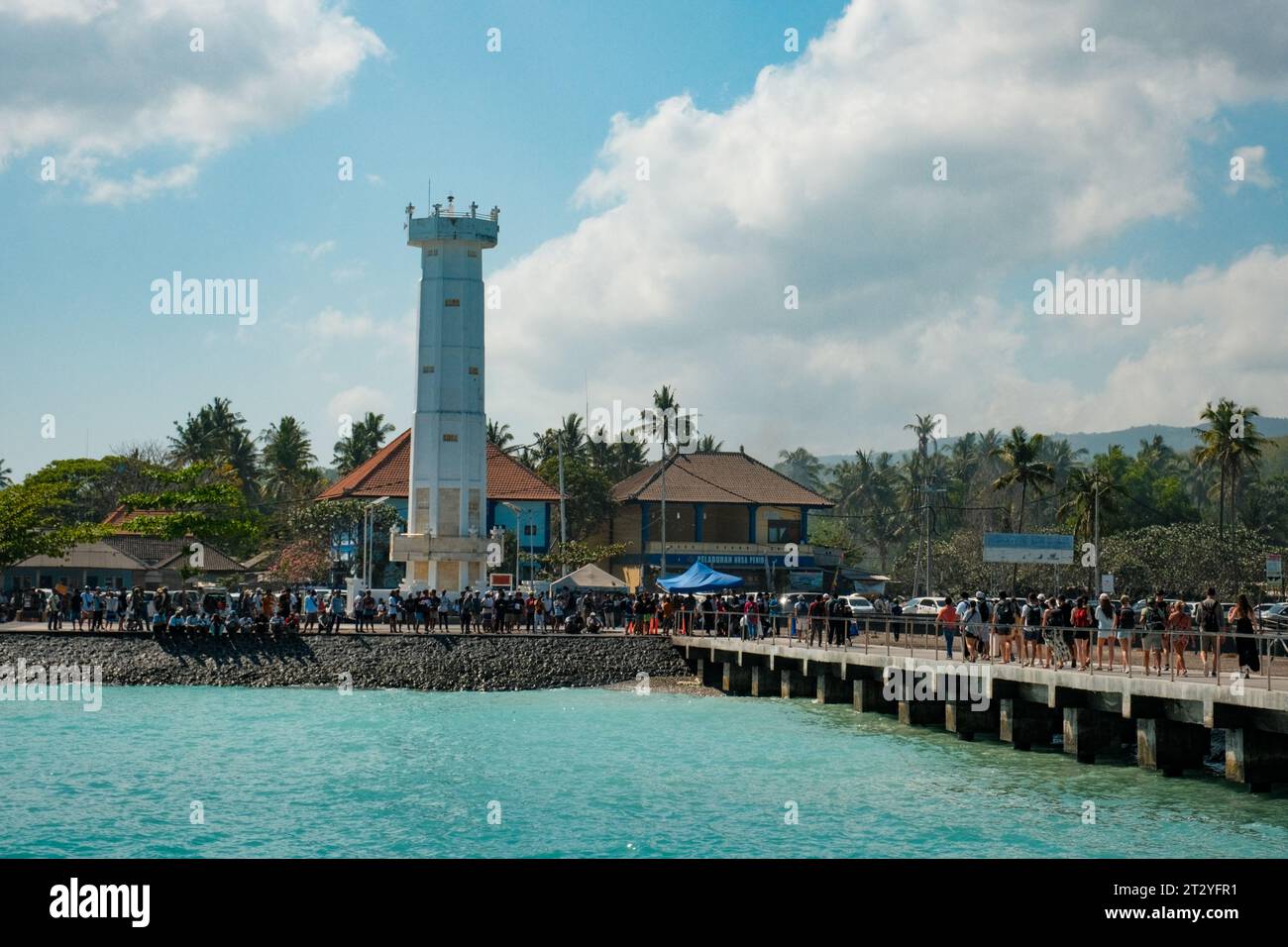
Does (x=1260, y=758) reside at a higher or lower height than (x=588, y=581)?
lower

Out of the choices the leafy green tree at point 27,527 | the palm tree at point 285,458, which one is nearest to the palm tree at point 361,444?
the palm tree at point 285,458

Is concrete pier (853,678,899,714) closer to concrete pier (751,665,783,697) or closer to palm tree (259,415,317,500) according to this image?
concrete pier (751,665,783,697)

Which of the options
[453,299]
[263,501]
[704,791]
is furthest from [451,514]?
[263,501]

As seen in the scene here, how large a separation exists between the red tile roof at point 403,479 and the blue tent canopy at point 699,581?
34869 millimetres

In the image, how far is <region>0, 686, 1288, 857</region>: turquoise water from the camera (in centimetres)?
2106

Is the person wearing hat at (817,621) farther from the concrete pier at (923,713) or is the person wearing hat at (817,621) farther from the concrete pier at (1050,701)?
the concrete pier at (923,713)

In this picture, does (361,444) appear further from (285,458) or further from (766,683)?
(766,683)

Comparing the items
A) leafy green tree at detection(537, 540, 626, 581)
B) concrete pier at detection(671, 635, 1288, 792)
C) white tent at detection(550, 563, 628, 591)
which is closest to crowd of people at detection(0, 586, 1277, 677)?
white tent at detection(550, 563, 628, 591)

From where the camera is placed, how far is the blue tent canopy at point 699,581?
47125mm

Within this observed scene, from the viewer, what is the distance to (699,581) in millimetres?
47375

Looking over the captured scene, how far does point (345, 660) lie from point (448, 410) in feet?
51.2

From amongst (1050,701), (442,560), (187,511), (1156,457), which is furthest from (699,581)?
(1156,457)
